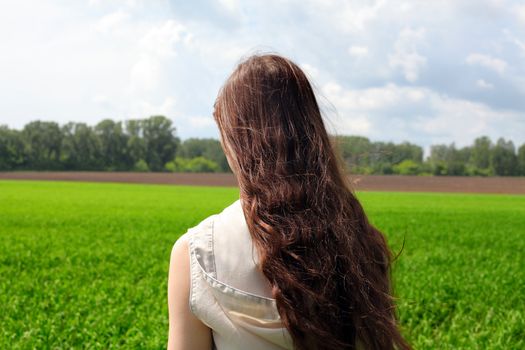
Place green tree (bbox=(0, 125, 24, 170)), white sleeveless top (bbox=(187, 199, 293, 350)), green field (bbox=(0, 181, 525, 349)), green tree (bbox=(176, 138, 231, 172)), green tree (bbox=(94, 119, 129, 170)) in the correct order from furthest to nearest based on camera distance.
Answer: green tree (bbox=(176, 138, 231, 172)), green tree (bbox=(94, 119, 129, 170)), green tree (bbox=(0, 125, 24, 170)), green field (bbox=(0, 181, 525, 349)), white sleeveless top (bbox=(187, 199, 293, 350))

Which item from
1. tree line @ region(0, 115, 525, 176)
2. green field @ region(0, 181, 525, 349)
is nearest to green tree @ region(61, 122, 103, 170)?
tree line @ region(0, 115, 525, 176)

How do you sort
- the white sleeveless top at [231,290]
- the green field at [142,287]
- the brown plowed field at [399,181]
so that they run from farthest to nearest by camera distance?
the brown plowed field at [399,181], the green field at [142,287], the white sleeveless top at [231,290]

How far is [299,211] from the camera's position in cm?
206

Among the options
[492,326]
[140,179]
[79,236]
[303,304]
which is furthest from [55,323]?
[140,179]

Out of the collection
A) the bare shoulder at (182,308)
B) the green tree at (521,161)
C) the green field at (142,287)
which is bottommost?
the green field at (142,287)

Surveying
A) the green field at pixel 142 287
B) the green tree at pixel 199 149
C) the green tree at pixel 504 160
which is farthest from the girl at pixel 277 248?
the green tree at pixel 199 149

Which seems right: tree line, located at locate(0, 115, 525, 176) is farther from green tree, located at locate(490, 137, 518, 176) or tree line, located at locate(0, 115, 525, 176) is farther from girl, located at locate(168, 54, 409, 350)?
girl, located at locate(168, 54, 409, 350)

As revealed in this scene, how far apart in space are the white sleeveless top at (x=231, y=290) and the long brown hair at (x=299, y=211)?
44 millimetres

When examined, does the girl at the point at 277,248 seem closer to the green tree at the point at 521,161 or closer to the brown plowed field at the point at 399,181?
the brown plowed field at the point at 399,181

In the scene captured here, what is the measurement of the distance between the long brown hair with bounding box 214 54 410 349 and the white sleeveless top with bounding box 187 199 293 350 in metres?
0.04

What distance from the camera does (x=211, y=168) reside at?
118m

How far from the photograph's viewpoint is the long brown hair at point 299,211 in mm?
1998

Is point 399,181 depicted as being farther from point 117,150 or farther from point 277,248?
point 277,248

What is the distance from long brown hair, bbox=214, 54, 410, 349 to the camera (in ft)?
6.56
